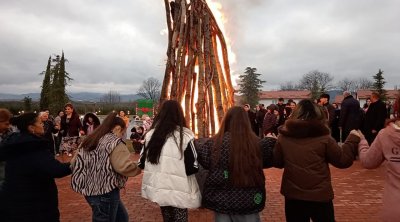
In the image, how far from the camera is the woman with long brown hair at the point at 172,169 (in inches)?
128

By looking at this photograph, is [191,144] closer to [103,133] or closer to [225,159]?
[225,159]

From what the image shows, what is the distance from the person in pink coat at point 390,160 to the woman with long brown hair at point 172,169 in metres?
1.43

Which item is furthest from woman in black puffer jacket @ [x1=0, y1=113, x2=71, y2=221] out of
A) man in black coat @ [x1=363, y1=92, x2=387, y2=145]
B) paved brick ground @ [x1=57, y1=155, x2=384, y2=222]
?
man in black coat @ [x1=363, y1=92, x2=387, y2=145]

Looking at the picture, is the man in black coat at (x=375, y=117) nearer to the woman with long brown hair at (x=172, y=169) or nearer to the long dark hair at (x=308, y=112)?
the long dark hair at (x=308, y=112)

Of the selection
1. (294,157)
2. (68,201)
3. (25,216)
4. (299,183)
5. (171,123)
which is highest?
(171,123)

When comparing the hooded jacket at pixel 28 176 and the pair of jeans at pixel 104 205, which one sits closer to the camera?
the hooded jacket at pixel 28 176

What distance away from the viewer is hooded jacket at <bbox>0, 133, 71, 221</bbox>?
10.3 feet

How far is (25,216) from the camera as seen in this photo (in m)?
3.14

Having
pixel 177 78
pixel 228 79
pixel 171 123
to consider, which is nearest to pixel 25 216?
pixel 171 123

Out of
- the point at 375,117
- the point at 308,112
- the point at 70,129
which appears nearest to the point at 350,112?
the point at 375,117

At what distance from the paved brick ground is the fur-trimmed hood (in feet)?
8.35

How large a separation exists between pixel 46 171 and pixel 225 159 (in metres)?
1.44

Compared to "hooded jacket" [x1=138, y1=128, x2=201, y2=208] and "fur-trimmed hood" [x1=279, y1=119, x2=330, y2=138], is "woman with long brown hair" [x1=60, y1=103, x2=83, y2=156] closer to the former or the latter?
"hooded jacket" [x1=138, y1=128, x2=201, y2=208]

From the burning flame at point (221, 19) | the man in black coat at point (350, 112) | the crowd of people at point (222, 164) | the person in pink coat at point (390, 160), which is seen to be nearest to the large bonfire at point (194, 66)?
the burning flame at point (221, 19)
